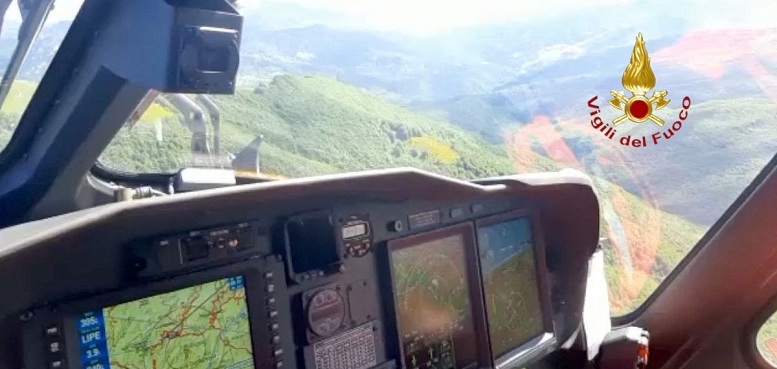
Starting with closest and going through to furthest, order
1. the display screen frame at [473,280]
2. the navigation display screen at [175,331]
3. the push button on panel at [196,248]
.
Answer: the navigation display screen at [175,331]
the push button on panel at [196,248]
the display screen frame at [473,280]

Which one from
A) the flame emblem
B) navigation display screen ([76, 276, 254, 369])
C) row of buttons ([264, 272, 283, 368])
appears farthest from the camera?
the flame emblem

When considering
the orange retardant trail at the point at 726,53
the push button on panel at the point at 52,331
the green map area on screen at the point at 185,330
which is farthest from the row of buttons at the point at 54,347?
the orange retardant trail at the point at 726,53

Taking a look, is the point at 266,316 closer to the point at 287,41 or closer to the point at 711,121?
the point at 287,41

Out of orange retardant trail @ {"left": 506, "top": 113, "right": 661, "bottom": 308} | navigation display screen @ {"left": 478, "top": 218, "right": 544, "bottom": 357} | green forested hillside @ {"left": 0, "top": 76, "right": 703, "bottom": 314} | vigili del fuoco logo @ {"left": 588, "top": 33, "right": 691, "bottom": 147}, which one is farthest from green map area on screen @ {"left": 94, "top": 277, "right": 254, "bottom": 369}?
vigili del fuoco logo @ {"left": 588, "top": 33, "right": 691, "bottom": 147}

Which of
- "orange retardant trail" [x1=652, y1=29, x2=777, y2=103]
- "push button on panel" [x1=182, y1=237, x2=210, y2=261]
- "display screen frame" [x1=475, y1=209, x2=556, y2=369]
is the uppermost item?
"orange retardant trail" [x1=652, y1=29, x2=777, y2=103]

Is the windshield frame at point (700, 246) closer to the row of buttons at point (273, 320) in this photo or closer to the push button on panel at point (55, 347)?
the row of buttons at point (273, 320)

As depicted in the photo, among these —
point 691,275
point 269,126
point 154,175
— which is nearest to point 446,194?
point 269,126

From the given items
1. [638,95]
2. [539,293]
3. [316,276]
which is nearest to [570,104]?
[638,95]

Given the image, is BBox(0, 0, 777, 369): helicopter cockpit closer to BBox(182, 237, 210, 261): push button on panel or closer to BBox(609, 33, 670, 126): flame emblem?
BBox(182, 237, 210, 261): push button on panel

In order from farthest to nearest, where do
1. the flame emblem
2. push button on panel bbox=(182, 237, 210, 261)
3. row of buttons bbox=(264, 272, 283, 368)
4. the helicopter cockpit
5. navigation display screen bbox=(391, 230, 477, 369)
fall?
the flame emblem
navigation display screen bbox=(391, 230, 477, 369)
row of buttons bbox=(264, 272, 283, 368)
push button on panel bbox=(182, 237, 210, 261)
the helicopter cockpit

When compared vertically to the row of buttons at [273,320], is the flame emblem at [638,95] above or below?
above
